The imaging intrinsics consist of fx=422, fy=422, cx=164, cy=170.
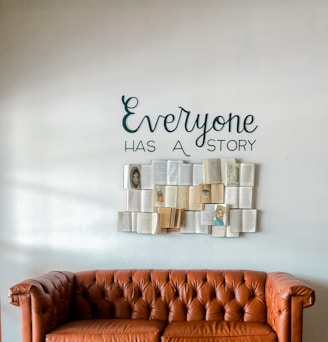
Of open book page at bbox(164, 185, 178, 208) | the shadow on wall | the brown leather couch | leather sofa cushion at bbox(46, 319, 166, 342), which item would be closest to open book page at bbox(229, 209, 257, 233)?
the brown leather couch

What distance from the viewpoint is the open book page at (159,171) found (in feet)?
11.9

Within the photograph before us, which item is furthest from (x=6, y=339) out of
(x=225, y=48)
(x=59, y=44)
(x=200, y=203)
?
(x=225, y=48)

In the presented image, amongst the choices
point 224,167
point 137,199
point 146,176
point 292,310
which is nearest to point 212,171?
point 224,167

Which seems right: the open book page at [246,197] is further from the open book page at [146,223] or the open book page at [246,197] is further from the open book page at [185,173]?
the open book page at [146,223]

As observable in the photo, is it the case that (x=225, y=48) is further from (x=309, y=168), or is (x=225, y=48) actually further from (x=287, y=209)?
(x=287, y=209)

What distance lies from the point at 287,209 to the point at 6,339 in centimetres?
270

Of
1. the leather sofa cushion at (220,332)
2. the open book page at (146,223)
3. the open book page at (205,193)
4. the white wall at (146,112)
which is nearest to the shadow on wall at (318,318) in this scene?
the white wall at (146,112)

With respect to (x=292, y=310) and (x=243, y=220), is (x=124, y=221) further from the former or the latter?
(x=292, y=310)

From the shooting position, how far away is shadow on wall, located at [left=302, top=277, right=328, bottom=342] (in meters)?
3.52

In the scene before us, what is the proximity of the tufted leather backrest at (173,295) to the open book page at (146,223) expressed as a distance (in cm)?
38

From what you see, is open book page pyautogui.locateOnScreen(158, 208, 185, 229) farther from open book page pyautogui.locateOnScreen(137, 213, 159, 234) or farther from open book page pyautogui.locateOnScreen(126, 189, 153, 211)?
open book page pyautogui.locateOnScreen(126, 189, 153, 211)

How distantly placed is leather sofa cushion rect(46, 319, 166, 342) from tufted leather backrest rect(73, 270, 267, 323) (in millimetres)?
244

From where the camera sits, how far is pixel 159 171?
363cm

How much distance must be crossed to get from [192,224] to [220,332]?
3.20ft
